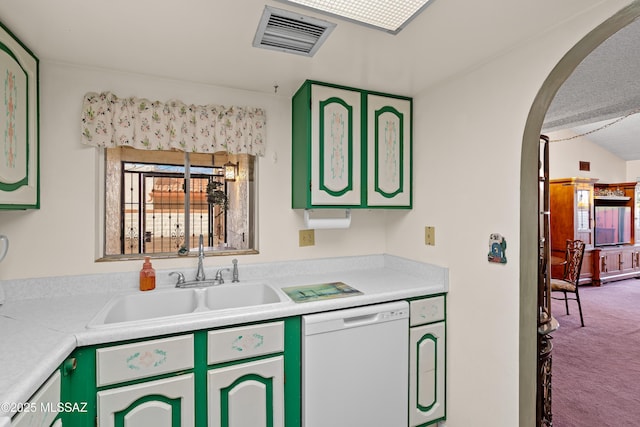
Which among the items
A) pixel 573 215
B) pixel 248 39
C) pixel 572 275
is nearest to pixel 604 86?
pixel 572 275

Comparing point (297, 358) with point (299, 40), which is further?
point (297, 358)

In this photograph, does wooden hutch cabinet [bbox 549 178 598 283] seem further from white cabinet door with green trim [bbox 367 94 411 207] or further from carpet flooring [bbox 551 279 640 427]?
white cabinet door with green trim [bbox 367 94 411 207]

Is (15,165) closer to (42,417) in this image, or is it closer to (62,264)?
(62,264)

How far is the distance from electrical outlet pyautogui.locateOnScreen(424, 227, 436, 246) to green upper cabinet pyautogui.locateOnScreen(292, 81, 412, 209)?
23 centimetres

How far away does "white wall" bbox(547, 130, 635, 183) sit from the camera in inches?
229

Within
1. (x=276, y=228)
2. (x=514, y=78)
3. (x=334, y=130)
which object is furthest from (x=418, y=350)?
(x=514, y=78)

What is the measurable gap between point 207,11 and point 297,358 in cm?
158

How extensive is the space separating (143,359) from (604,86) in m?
3.47

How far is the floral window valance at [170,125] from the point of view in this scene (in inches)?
69.8

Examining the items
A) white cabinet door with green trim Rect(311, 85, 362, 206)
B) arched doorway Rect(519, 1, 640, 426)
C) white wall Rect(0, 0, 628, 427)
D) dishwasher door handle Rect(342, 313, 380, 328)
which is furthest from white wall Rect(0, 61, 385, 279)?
arched doorway Rect(519, 1, 640, 426)

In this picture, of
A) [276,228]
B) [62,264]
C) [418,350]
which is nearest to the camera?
[62,264]

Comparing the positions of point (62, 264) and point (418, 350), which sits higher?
point (62, 264)

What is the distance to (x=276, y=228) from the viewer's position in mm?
2195

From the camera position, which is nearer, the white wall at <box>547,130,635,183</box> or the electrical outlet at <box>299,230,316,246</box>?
the electrical outlet at <box>299,230,316,246</box>
